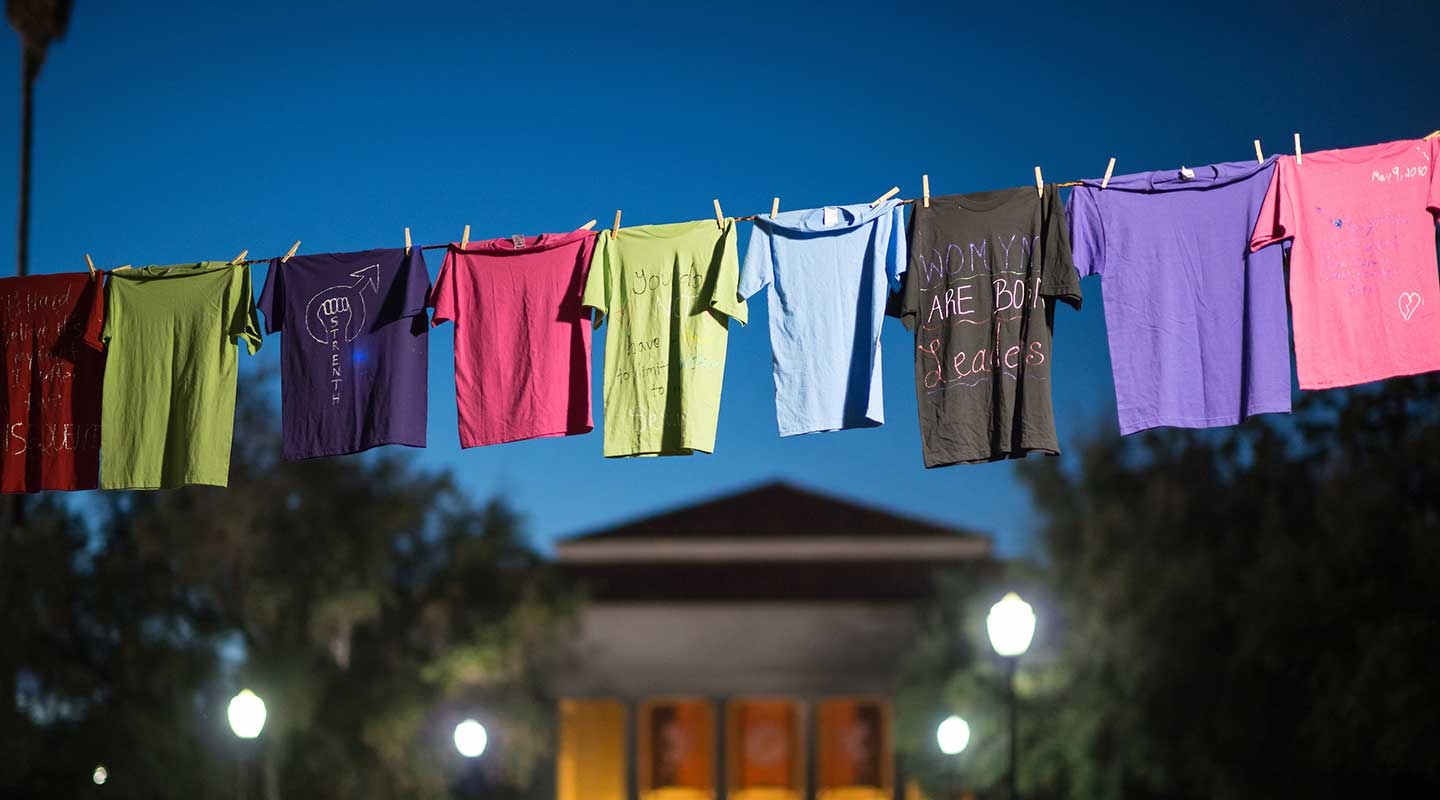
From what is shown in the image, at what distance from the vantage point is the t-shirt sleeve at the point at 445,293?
10.0 metres

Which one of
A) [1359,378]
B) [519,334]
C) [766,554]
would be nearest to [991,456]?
[1359,378]

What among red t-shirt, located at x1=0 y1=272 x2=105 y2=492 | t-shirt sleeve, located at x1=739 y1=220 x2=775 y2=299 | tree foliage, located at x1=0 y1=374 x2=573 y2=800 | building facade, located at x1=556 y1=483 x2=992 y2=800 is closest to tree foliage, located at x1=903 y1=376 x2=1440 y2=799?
tree foliage, located at x1=0 y1=374 x2=573 y2=800

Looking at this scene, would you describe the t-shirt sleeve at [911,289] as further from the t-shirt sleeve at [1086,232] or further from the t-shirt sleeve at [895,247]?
the t-shirt sleeve at [1086,232]

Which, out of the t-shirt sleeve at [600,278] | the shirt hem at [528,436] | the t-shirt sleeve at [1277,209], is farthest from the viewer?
the shirt hem at [528,436]

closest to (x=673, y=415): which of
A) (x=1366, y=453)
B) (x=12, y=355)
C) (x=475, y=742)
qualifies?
(x=12, y=355)

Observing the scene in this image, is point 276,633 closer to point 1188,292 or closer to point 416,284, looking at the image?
point 416,284

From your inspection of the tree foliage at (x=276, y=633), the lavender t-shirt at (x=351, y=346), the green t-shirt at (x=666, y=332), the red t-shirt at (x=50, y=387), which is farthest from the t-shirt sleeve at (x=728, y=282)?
the tree foliage at (x=276, y=633)

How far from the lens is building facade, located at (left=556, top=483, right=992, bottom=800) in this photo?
42.2m

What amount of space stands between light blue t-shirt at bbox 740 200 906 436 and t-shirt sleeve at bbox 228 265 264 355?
3.18 metres

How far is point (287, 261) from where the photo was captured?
10.3 meters

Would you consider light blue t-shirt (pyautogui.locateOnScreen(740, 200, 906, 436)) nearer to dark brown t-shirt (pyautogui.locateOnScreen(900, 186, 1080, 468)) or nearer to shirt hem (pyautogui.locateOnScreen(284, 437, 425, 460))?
dark brown t-shirt (pyautogui.locateOnScreen(900, 186, 1080, 468))

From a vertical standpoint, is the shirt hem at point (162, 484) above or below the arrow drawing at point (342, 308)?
below

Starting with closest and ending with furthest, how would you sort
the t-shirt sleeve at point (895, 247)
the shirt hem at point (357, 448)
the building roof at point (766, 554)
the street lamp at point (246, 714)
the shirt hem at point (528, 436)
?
the t-shirt sleeve at point (895, 247) < the shirt hem at point (528, 436) < the shirt hem at point (357, 448) < the street lamp at point (246, 714) < the building roof at point (766, 554)

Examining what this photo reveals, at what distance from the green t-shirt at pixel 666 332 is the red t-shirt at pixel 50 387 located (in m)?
3.52
